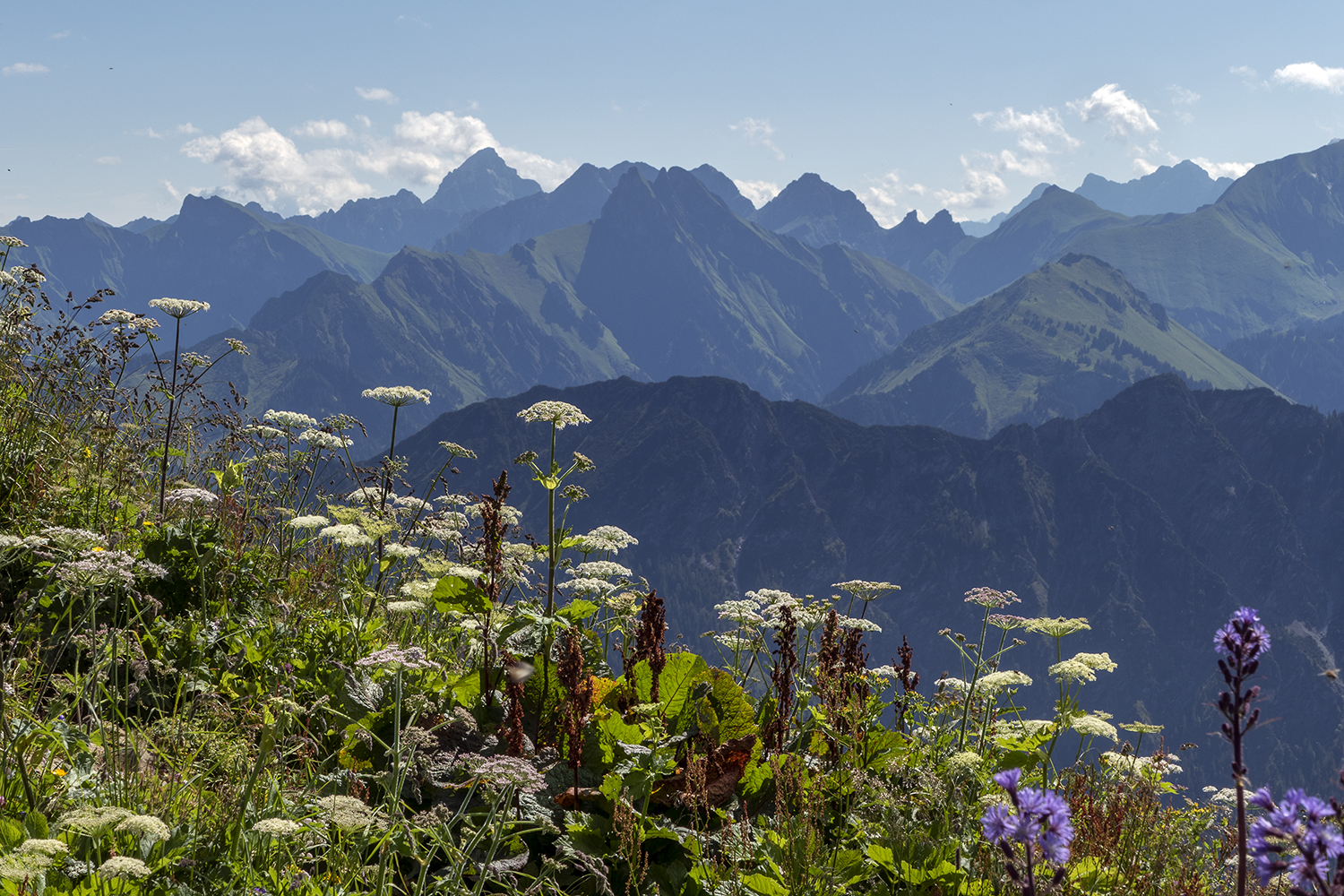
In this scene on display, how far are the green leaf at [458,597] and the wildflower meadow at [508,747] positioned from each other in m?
0.01

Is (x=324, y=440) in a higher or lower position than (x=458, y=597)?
higher

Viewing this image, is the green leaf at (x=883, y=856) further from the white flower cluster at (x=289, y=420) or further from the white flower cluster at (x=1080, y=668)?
the white flower cluster at (x=289, y=420)

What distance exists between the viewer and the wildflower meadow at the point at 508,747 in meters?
2.90

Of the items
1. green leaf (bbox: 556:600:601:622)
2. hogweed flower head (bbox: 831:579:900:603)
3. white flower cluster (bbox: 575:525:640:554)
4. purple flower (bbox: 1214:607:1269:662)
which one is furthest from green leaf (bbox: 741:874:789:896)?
hogweed flower head (bbox: 831:579:900:603)

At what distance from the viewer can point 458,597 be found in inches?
→ 159

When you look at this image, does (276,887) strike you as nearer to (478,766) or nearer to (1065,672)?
(478,766)

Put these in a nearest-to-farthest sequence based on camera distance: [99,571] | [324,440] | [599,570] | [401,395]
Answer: [99,571] < [599,570] < [401,395] < [324,440]

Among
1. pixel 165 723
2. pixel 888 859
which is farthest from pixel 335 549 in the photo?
pixel 888 859

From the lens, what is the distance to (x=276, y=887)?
9.75 feet

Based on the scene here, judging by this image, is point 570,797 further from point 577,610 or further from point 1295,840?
point 1295,840

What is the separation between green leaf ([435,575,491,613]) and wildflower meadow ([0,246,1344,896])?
0.04ft

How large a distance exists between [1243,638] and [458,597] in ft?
10.6

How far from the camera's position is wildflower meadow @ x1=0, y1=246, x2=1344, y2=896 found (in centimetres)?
290

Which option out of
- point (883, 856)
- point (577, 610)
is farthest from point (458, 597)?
point (883, 856)
